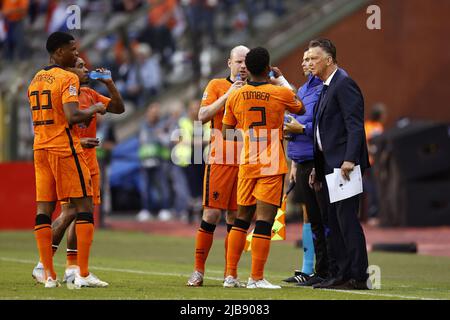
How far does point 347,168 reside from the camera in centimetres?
1184

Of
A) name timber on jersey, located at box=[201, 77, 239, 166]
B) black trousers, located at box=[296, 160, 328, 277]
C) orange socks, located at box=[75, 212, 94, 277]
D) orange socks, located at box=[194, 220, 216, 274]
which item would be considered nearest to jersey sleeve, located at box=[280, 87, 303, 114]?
name timber on jersey, located at box=[201, 77, 239, 166]

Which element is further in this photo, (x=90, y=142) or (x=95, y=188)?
(x=95, y=188)

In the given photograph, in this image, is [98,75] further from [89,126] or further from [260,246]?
[260,246]

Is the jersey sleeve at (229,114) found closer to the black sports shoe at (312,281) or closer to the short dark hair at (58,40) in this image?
the short dark hair at (58,40)

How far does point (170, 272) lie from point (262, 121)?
328 cm

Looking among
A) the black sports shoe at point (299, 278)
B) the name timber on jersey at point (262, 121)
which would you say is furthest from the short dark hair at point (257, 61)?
the black sports shoe at point (299, 278)

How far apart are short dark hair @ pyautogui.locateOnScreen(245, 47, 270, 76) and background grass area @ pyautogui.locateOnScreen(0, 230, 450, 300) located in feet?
6.84

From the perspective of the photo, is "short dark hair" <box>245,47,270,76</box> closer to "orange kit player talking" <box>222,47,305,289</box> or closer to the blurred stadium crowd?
"orange kit player talking" <box>222,47,305,289</box>

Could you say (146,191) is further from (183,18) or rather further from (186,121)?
(183,18)

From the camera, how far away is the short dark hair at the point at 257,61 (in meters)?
12.0

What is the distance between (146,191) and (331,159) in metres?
15.6

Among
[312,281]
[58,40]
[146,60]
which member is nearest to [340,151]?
[312,281]

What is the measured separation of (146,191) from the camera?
2744 cm
